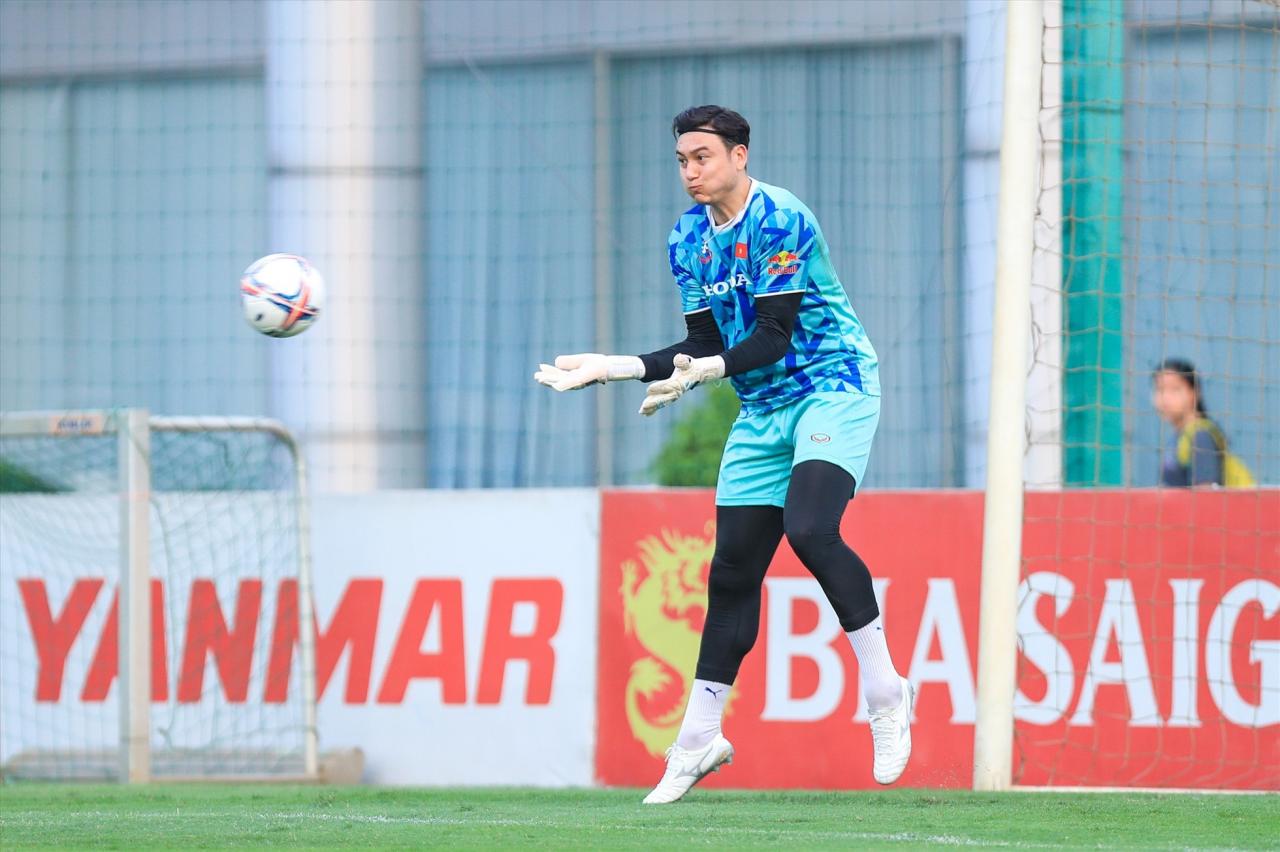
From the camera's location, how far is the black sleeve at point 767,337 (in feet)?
19.2

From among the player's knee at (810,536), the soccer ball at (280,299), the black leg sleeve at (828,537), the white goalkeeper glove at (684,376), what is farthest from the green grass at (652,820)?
the soccer ball at (280,299)

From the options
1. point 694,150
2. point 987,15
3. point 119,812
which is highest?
point 987,15

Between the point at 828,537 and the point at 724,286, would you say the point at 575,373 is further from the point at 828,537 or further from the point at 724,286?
the point at 828,537

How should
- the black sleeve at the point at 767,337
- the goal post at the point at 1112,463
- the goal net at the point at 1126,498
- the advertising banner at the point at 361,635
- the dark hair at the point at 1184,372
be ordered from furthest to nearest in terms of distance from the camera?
the advertising banner at the point at 361,635 → the dark hair at the point at 1184,372 → the goal net at the point at 1126,498 → the goal post at the point at 1112,463 → the black sleeve at the point at 767,337

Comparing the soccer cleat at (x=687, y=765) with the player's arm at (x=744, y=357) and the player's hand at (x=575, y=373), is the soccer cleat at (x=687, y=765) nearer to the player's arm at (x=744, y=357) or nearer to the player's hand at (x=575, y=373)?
the player's arm at (x=744, y=357)

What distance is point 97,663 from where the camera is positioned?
30.8 feet

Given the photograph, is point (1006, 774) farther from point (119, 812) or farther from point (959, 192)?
point (959, 192)

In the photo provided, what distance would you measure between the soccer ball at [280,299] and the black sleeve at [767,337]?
2036 mm

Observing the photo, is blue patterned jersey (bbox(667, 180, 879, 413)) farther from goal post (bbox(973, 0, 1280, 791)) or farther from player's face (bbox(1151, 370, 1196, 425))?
player's face (bbox(1151, 370, 1196, 425))

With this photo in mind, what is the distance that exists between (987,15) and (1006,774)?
415 cm

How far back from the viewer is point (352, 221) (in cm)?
→ 1080

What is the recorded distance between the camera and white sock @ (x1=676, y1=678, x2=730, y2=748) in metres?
6.28

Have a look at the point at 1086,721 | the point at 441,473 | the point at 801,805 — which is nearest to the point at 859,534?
the point at 1086,721

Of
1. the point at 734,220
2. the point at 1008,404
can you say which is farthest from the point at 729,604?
the point at 1008,404
